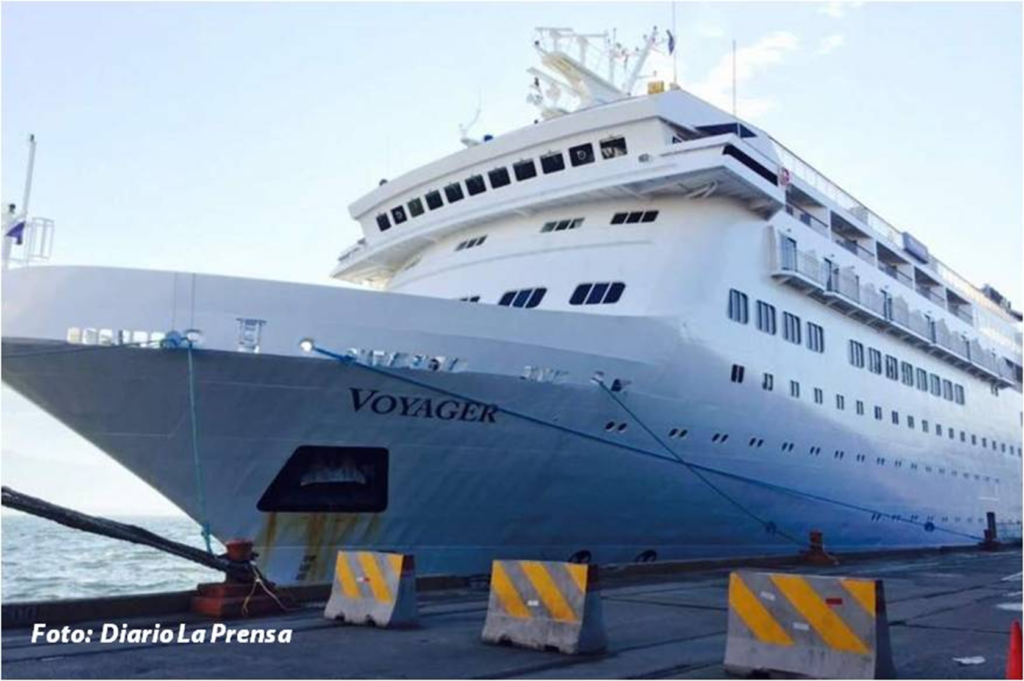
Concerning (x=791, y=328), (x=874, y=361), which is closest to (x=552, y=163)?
(x=791, y=328)

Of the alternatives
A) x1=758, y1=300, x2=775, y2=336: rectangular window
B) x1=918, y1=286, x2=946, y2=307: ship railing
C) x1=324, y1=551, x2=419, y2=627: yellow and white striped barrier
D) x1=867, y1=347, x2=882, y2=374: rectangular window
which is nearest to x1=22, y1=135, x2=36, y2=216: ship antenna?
x1=324, y1=551, x2=419, y2=627: yellow and white striped barrier

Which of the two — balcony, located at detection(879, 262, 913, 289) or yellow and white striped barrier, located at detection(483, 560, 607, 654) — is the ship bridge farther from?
yellow and white striped barrier, located at detection(483, 560, 607, 654)

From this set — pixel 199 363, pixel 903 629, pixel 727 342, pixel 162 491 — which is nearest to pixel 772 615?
pixel 903 629

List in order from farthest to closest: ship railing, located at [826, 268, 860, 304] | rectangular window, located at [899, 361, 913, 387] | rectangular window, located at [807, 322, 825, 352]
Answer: rectangular window, located at [899, 361, 913, 387] < ship railing, located at [826, 268, 860, 304] < rectangular window, located at [807, 322, 825, 352]

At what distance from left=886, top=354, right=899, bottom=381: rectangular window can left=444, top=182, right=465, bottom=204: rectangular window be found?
12.3m

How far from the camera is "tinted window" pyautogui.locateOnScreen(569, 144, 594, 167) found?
55.0 ft

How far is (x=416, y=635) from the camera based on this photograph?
805cm

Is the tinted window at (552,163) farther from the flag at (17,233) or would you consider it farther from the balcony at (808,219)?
the flag at (17,233)

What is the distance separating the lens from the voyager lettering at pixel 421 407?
11156mm

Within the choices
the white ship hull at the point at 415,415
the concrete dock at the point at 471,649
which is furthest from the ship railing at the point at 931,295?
the concrete dock at the point at 471,649

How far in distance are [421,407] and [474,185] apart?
741cm

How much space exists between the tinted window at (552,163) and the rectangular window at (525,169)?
19 centimetres

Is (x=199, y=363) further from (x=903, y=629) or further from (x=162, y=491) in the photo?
(x=903, y=629)

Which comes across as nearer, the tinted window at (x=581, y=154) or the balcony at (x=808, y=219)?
the tinted window at (x=581, y=154)
